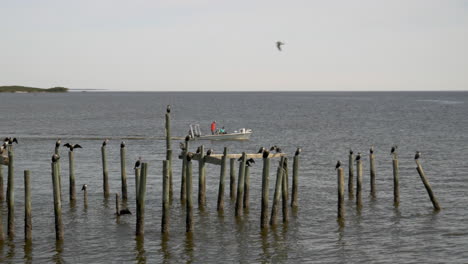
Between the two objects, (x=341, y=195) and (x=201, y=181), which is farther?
(x=201, y=181)

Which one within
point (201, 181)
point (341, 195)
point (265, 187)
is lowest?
point (341, 195)

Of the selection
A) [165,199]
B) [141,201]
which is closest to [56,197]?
[141,201]

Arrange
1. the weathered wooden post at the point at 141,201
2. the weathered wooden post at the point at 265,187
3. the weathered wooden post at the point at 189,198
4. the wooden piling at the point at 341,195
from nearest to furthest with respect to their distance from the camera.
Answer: the weathered wooden post at the point at 141,201, the weathered wooden post at the point at 189,198, the weathered wooden post at the point at 265,187, the wooden piling at the point at 341,195

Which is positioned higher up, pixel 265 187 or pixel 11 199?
pixel 265 187

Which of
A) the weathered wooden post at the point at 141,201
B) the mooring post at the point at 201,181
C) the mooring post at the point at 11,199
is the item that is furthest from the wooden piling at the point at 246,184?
the mooring post at the point at 11,199

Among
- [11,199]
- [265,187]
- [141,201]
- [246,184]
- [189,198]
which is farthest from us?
[246,184]

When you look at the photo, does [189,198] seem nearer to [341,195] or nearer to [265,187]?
[265,187]

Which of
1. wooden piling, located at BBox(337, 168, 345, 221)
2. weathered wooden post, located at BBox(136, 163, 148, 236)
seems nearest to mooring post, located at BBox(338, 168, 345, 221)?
wooden piling, located at BBox(337, 168, 345, 221)

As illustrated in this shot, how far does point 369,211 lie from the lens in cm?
2708

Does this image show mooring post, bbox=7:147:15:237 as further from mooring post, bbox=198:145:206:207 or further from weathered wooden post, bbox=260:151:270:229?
weathered wooden post, bbox=260:151:270:229

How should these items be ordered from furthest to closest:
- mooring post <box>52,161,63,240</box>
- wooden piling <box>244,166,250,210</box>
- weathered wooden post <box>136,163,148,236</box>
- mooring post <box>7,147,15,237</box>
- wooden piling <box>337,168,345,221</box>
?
1. wooden piling <box>244,166,250,210</box>
2. wooden piling <box>337,168,345,221</box>
3. weathered wooden post <box>136,163,148,236</box>
4. mooring post <box>7,147,15,237</box>
5. mooring post <box>52,161,63,240</box>

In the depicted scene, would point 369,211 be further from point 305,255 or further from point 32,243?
point 32,243

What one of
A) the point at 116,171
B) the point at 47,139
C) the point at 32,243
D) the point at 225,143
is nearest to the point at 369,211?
the point at 32,243

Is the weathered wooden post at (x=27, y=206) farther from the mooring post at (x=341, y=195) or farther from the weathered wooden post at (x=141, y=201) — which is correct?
the mooring post at (x=341, y=195)
